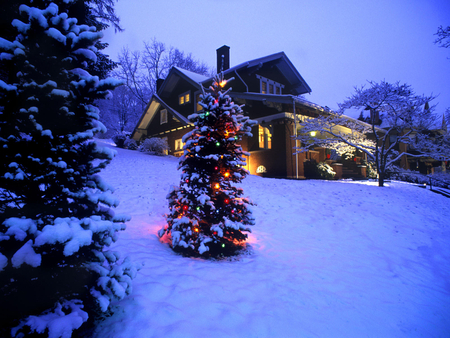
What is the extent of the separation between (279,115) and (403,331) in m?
12.4

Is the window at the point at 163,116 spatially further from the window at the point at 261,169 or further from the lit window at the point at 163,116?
the window at the point at 261,169

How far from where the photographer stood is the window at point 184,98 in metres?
19.3

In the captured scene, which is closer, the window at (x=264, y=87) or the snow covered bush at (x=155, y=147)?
the window at (x=264, y=87)

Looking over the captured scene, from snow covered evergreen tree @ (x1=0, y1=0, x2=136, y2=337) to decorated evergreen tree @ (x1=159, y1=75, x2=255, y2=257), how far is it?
2354 mm

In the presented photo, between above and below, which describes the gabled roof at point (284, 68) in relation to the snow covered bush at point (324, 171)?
above

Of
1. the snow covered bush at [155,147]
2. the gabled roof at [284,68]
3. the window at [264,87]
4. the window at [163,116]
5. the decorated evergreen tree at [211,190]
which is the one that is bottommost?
the decorated evergreen tree at [211,190]

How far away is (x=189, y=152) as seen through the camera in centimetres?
467

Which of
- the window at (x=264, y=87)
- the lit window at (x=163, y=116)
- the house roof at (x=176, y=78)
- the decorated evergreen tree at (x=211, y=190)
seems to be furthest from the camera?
the lit window at (x=163, y=116)

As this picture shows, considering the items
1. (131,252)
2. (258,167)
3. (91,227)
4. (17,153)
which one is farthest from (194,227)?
(258,167)

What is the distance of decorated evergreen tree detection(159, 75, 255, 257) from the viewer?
177 inches

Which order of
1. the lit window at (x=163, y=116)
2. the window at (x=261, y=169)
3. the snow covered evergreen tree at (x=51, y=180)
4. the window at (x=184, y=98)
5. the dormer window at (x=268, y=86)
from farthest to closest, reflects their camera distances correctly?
1. the lit window at (x=163, y=116)
2. the window at (x=184, y=98)
3. the dormer window at (x=268, y=86)
4. the window at (x=261, y=169)
5. the snow covered evergreen tree at (x=51, y=180)

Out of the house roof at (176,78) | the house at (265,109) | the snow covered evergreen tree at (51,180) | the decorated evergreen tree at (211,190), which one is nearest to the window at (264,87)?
the house at (265,109)

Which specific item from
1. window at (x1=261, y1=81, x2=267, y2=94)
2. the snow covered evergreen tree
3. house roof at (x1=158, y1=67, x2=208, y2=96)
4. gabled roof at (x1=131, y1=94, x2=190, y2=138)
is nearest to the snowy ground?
the snow covered evergreen tree

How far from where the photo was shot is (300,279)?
12.9 feet
